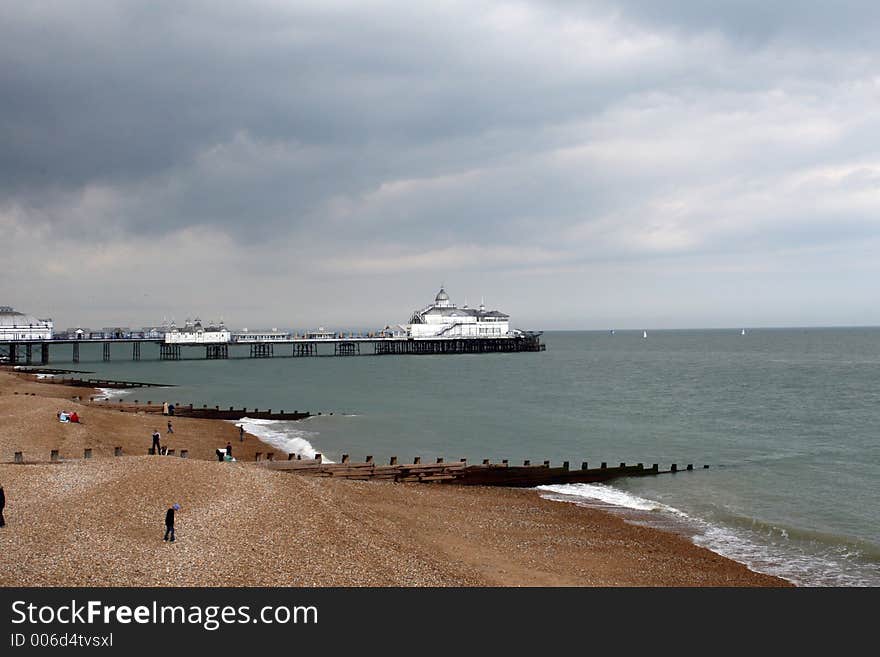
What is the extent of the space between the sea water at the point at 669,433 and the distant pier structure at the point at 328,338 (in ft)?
92.6

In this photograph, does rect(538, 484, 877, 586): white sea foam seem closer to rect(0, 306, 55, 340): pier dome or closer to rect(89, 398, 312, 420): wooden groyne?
rect(89, 398, 312, 420): wooden groyne

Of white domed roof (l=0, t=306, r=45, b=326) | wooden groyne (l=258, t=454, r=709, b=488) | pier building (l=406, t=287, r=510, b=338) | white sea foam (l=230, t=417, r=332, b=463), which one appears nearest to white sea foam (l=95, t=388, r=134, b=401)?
white sea foam (l=230, t=417, r=332, b=463)

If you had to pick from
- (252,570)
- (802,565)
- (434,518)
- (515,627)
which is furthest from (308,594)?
(802,565)

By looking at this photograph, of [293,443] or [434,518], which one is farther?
[293,443]

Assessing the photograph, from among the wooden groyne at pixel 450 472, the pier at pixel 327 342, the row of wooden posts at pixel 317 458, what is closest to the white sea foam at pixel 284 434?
the row of wooden posts at pixel 317 458

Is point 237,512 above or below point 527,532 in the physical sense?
above

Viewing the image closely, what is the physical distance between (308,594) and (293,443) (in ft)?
71.3

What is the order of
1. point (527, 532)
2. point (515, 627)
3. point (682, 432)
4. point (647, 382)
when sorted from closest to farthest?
1. point (515, 627)
2. point (527, 532)
3. point (682, 432)
4. point (647, 382)

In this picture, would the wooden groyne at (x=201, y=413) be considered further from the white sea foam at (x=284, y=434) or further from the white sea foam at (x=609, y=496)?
the white sea foam at (x=609, y=496)

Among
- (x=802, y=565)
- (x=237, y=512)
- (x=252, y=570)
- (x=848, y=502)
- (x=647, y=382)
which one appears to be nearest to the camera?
(x=252, y=570)

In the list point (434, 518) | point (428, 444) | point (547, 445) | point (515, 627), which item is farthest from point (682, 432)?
point (515, 627)

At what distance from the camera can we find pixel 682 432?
37312mm

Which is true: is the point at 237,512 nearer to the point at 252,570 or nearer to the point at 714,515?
the point at 252,570

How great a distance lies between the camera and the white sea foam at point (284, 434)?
30.0 meters
